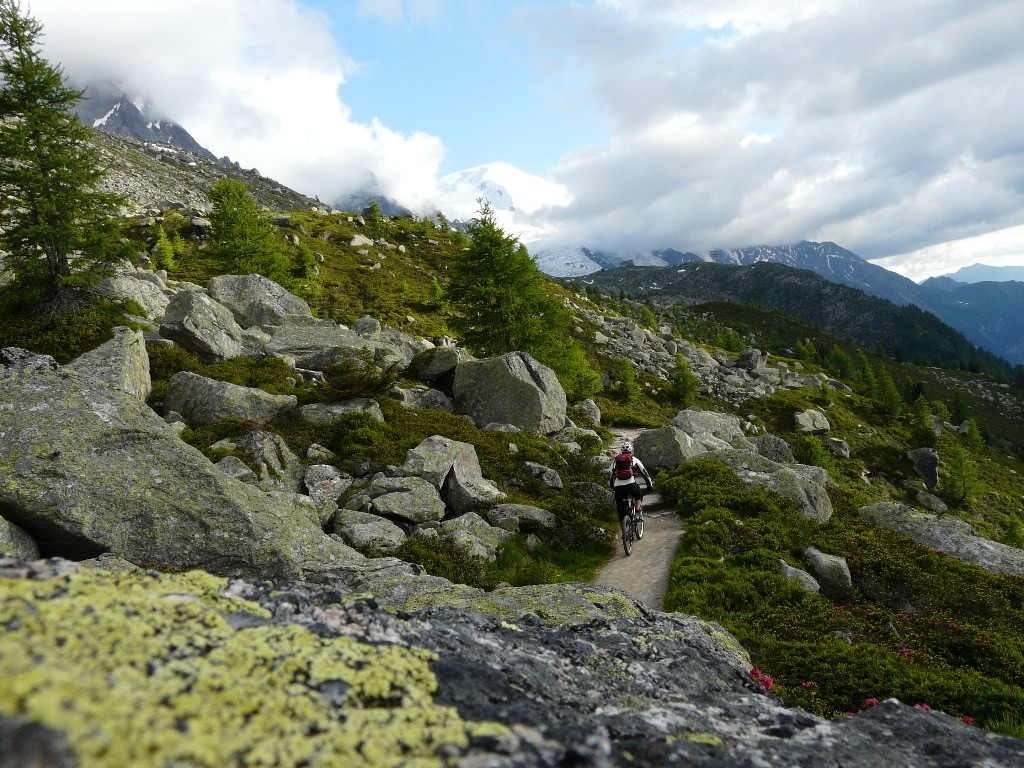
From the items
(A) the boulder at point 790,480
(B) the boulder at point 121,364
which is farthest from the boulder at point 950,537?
(B) the boulder at point 121,364

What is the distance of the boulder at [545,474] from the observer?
62.2 ft

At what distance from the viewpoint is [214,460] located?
539 inches

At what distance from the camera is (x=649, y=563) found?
1494 centimetres

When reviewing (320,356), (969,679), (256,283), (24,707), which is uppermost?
(256,283)

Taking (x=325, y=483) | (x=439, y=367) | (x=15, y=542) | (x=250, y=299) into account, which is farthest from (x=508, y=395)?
(x=250, y=299)

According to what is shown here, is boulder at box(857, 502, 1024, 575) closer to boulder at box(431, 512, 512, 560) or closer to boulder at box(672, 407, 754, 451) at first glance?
boulder at box(672, 407, 754, 451)

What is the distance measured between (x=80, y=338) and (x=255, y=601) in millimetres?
20871

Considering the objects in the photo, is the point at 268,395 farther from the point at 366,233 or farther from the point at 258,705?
the point at 366,233

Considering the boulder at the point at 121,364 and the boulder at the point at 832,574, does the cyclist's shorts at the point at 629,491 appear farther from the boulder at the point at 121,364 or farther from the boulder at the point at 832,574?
the boulder at the point at 121,364

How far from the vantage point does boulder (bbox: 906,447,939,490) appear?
7100cm

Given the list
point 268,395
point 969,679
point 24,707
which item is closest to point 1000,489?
point 969,679

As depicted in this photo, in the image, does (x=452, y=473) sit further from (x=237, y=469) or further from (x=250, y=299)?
(x=250, y=299)

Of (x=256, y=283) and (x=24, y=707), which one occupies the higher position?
(x=256, y=283)

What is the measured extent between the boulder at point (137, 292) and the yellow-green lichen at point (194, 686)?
25873 mm
